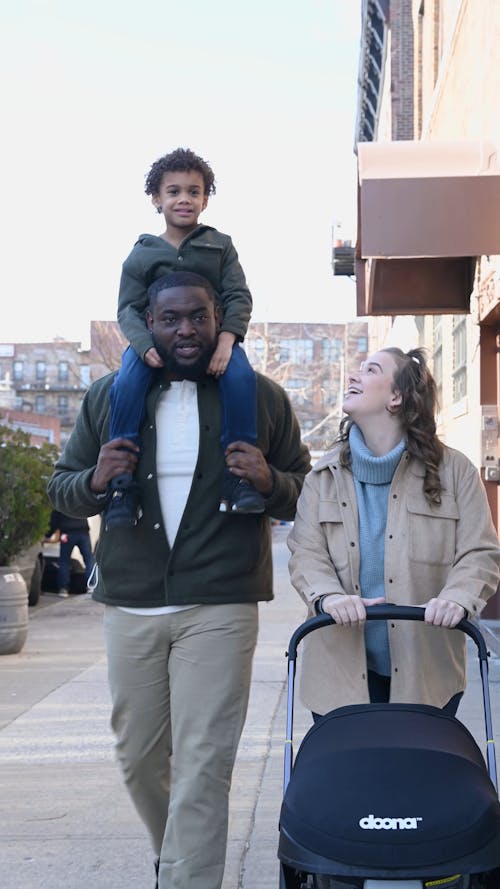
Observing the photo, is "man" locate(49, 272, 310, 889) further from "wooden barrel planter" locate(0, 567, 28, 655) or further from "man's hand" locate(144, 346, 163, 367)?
"wooden barrel planter" locate(0, 567, 28, 655)

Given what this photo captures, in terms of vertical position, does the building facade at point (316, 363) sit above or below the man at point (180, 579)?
above

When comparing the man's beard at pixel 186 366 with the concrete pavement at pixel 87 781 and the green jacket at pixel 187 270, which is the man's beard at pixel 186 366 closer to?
the green jacket at pixel 187 270

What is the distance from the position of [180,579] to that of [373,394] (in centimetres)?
89

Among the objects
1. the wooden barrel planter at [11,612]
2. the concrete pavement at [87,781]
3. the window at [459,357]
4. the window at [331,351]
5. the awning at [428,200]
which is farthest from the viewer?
the window at [331,351]

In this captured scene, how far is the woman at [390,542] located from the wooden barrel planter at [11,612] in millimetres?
7335

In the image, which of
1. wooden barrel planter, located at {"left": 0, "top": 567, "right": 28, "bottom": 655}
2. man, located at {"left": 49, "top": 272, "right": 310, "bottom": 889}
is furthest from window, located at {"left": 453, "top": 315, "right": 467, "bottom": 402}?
man, located at {"left": 49, "top": 272, "right": 310, "bottom": 889}

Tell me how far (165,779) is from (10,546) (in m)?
9.11

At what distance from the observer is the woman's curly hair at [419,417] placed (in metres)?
3.76

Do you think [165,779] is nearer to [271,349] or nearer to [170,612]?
[170,612]

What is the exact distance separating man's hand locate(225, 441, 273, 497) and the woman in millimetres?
210

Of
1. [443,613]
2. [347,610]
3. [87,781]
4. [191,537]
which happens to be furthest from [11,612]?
[443,613]

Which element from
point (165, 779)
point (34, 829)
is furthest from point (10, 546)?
point (165, 779)

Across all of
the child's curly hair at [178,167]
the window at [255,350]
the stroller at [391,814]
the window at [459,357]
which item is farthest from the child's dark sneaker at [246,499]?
the window at [255,350]

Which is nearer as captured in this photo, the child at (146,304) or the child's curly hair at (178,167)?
the child at (146,304)
